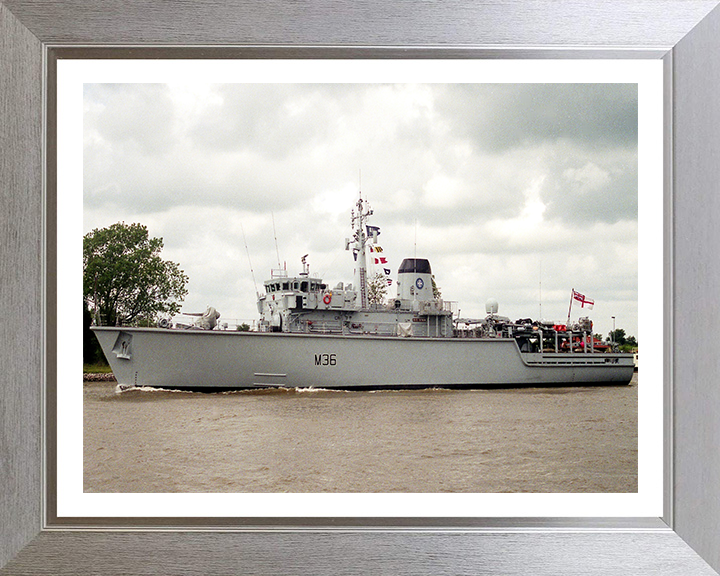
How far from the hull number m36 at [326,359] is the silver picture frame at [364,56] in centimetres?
564

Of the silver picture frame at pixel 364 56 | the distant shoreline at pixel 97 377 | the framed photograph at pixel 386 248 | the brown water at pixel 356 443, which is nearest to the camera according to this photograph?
the silver picture frame at pixel 364 56

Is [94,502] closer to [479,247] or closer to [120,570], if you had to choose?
[120,570]

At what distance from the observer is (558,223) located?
954 cm

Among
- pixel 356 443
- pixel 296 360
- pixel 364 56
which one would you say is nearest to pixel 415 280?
pixel 296 360

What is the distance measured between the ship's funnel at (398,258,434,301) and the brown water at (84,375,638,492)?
4.56ft

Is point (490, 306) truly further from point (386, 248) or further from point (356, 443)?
point (356, 443)

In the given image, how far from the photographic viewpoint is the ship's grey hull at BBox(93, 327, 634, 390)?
6672 mm

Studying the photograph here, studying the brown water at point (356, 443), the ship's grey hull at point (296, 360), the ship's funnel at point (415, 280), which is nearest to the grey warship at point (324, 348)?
the ship's grey hull at point (296, 360)

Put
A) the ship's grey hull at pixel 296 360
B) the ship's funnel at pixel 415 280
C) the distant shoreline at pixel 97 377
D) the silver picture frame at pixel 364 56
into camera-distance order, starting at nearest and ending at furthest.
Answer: the silver picture frame at pixel 364 56 < the ship's grey hull at pixel 296 360 < the ship's funnel at pixel 415 280 < the distant shoreline at pixel 97 377

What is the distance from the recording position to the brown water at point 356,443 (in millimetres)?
8695

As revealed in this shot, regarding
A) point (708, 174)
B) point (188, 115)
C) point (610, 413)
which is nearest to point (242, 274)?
point (188, 115)

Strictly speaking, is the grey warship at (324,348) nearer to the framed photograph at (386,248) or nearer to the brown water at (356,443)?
the framed photograph at (386,248)

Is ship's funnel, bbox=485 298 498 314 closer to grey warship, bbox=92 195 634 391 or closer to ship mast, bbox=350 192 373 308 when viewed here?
grey warship, bbox=92 195 634 391

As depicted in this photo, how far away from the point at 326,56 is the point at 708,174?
80 cm
